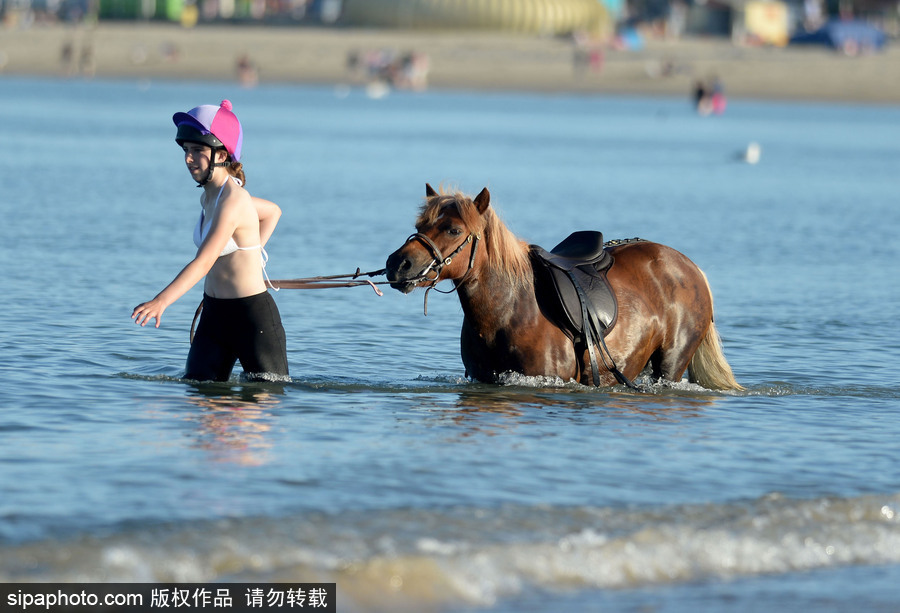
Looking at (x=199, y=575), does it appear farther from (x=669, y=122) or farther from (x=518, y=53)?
(x=518, y=53)

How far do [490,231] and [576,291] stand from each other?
71 cm

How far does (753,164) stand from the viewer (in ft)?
125

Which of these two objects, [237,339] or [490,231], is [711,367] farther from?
[237,339]

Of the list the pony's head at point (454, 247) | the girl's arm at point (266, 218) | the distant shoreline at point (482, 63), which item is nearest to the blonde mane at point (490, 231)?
the pony's head at point (454, 247)

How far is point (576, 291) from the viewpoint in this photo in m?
8.66

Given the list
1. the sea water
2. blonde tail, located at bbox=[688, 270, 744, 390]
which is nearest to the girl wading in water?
the sea water

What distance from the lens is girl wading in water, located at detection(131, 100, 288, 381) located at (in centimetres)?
775

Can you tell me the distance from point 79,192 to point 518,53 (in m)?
67.1

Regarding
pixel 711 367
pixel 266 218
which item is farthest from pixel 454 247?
pixel 711 367

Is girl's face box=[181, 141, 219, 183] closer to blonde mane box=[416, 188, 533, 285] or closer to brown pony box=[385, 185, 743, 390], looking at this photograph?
brown pony box=[385, 185, 743, 390]

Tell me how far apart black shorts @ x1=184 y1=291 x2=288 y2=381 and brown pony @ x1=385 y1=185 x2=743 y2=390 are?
86 centimetres

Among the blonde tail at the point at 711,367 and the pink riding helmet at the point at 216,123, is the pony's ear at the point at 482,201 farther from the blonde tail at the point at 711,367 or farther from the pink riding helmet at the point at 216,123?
the blonde tail at the point at 711,367

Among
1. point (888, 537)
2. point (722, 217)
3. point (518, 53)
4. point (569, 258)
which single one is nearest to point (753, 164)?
point (722, 217)

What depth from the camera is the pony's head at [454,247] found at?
807cm
